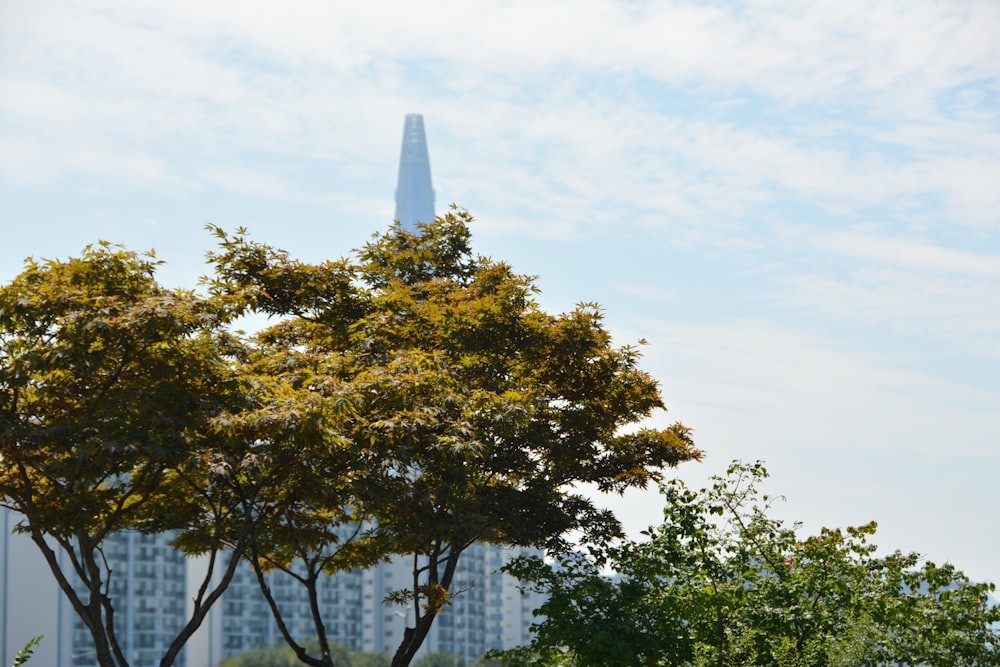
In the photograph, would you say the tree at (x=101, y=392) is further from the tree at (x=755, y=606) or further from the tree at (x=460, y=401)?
the tree at (x=755, y=606)

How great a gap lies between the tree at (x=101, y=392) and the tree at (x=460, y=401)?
132 cm

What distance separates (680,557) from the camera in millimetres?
18203

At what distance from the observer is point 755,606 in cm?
1697

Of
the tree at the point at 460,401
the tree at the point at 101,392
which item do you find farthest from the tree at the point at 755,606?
the tree at the point at 101,392

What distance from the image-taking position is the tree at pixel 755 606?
16.6 metres

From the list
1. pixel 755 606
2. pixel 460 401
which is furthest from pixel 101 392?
pixel 755 606

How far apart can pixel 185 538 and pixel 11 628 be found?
103117mm

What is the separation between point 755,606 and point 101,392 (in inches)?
362

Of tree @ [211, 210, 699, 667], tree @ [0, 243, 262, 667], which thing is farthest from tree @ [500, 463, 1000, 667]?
tree @ [0, 243, 262, 667]

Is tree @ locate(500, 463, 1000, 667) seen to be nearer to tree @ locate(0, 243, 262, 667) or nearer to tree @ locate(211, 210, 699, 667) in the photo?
tree @ locate(211, 210, 699, 667)

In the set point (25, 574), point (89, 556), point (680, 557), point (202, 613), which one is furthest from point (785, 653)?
point (25, 574)

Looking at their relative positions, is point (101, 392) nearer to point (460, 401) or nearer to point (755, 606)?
point (460, 401)

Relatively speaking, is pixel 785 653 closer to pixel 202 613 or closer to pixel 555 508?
pixel 555 508

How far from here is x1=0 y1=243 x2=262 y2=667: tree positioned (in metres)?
15.2
